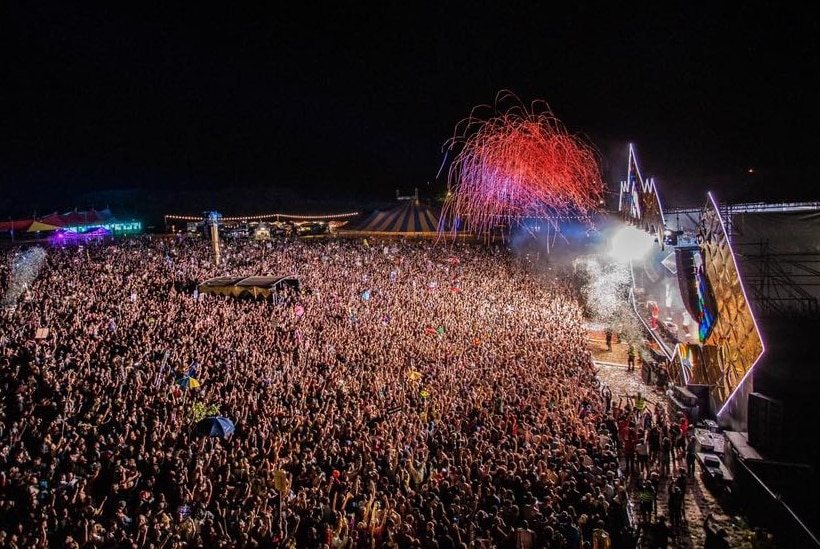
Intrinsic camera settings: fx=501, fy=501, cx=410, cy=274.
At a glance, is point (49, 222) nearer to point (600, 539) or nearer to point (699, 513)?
point (600, 539)

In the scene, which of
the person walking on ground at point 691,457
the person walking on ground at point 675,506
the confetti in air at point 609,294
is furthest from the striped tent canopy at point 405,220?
the person walking on ground at point 675,506

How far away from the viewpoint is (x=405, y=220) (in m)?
30.8

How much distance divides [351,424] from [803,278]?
11087 millimetres

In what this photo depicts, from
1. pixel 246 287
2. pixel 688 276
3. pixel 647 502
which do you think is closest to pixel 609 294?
pixel 688 276

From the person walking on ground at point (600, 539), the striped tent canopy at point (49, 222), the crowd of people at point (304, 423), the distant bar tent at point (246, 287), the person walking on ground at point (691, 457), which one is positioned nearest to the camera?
the person walking on ground at point (600, 539)

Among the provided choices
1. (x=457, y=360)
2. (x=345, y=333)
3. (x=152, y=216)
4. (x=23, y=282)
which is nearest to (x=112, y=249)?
(x=23, y=282)

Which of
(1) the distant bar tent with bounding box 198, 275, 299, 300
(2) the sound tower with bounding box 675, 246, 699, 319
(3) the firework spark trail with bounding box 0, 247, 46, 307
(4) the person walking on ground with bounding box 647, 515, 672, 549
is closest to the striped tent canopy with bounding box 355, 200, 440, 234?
(1) the distant bar tent with bounding box 198, 275, 299, 300

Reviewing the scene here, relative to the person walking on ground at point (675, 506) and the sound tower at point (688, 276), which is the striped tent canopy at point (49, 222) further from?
the person walking on ground at point (675, 506)

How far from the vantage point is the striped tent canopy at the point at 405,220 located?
30.1 metres

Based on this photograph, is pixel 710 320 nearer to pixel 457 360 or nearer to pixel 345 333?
pixel 457 360

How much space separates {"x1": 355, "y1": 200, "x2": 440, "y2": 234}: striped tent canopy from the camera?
98.7 feet

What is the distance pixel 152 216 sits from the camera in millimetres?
48656

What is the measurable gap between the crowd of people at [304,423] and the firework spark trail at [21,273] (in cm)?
33

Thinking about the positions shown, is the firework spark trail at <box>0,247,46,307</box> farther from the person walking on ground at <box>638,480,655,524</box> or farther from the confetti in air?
the confetti in air
